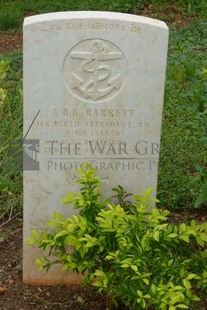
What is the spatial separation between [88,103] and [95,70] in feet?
0.58

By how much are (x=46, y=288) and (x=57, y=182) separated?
0.63 m

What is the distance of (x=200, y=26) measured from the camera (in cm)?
904

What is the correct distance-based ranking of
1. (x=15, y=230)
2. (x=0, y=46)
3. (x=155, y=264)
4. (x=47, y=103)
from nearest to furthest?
(x=155, y=264) → (x=47, y=103) → (x=15, y=230) → (x=0, y=46)

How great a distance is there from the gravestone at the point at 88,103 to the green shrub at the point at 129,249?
0.14 metres

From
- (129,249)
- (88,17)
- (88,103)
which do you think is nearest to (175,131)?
(88,103)

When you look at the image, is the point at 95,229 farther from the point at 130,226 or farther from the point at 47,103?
the point at 47,103

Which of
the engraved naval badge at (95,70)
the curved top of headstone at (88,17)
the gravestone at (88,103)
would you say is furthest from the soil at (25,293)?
the curved top of headstone at (88,17)

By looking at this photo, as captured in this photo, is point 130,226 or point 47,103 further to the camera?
point 47,103

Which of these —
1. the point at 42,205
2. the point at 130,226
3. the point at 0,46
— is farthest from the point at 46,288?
the point at 0,46

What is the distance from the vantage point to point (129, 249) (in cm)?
338

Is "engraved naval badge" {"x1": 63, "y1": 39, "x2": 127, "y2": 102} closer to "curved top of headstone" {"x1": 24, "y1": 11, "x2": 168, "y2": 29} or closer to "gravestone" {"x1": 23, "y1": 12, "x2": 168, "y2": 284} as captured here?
"gravestone" {"x1": 23, "y1": 12, "x2": 168, "y2": 284}

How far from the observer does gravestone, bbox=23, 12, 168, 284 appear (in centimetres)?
357

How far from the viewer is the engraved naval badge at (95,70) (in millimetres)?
3602

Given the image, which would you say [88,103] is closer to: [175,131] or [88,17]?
[88,17]
